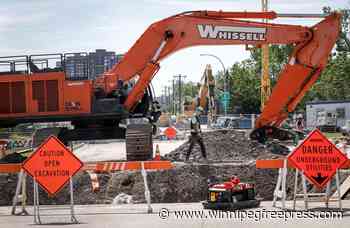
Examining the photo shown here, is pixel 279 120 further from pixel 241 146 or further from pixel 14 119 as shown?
pixel 14 119

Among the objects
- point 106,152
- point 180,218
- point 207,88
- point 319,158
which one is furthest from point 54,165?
point 207,88

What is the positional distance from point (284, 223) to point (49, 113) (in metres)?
14.2

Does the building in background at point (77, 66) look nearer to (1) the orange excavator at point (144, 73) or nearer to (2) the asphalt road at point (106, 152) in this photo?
(1) the orange excavator at point (144, 73)

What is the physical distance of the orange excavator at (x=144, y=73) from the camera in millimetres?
25016

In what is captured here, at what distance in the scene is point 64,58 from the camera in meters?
24.9

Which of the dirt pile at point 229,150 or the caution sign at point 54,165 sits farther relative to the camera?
the dirt pile at point 229,150

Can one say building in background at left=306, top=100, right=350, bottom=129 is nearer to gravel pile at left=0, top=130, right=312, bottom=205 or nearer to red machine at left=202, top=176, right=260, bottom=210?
gravel pile at left=0, top=130, right=312, bottom=205

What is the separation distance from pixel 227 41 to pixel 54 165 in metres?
12.9

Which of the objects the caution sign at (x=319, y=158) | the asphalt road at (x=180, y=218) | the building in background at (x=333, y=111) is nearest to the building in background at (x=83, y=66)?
the asphalt road at (x=180, y=218)

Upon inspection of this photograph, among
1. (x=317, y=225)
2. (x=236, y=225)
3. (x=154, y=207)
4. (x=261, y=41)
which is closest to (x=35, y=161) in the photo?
(x=154, y=207)

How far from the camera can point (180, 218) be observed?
1355cm

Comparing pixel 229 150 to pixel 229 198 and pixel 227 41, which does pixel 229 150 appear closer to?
pixel 227 41

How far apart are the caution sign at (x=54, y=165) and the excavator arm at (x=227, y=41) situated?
1113 centimetres

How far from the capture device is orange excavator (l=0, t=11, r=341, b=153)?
25016 millimetres
